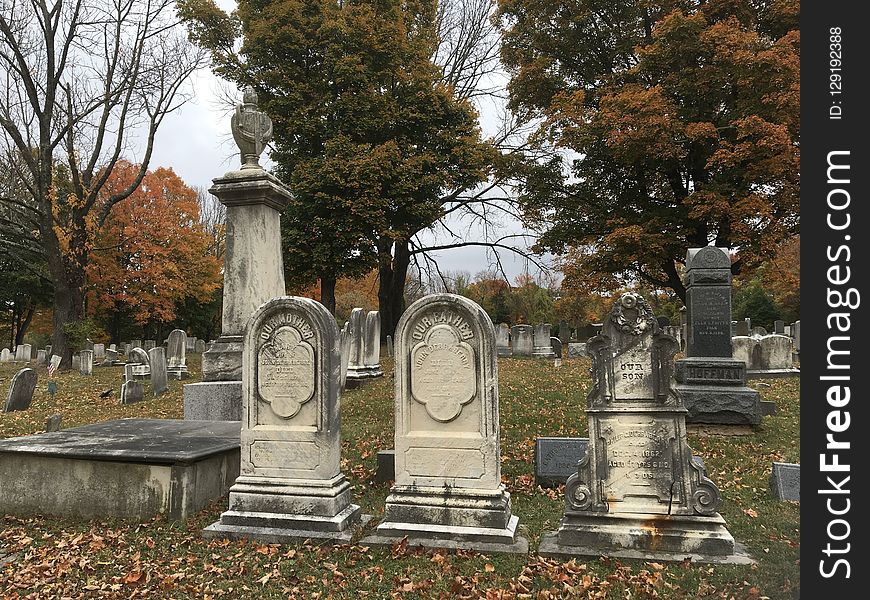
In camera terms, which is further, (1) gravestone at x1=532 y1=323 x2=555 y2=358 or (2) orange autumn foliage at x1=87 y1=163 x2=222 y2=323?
(2) orange autumn foliage at x1=87 y1=163 x2=222 y2=323

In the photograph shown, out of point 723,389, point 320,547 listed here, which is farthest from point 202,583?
point 723,389

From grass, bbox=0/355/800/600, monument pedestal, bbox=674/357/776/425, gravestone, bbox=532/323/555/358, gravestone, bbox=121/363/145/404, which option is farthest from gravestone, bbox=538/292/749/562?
gravestone, bbox=532/323/555/358

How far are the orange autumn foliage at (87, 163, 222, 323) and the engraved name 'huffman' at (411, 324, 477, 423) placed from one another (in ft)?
89.5

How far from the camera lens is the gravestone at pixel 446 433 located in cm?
489

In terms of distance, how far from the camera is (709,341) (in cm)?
970

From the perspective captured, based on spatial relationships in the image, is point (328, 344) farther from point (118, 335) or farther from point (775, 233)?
point (118, 335)

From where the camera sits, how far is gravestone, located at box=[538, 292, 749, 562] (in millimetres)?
4527

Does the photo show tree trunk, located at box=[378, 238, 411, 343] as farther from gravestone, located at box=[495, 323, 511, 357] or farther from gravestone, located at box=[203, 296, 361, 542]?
gravestone, located at box=[203, 296, 361, 542]

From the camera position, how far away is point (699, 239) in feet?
56.2

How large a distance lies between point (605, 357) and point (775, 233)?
13.7 meters

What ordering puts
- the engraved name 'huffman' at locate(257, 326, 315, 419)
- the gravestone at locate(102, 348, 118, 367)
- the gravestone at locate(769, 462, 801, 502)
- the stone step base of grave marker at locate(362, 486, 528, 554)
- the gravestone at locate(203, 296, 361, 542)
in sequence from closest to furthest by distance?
the stone step base of grave marker at locate(362, 486, 528, 554) → the gravestone at locate(203, 296, 361, 542) → the engraved name 'huffman' at locate(257, 326, 315, 419) → the gravestone at locate(769, 462, 801, 502) → the gravestone at locate(102, 348, 118, 367)

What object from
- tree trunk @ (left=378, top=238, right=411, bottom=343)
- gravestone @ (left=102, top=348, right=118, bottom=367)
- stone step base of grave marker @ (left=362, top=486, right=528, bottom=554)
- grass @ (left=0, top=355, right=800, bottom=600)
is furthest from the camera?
tree trunk @ (left=378, top=238, right=411, bottom=343)

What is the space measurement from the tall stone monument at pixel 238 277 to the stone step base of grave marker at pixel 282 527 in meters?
3.04

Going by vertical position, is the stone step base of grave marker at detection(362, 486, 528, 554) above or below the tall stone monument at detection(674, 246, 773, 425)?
below
